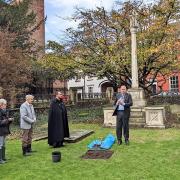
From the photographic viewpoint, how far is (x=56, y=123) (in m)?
11.9

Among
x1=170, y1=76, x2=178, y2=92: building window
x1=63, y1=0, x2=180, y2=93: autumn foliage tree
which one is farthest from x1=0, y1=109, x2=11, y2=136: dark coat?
x1=170, y1=76, x2=178, y2=92: building window

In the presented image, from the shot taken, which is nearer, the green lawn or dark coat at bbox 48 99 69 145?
the green lawn

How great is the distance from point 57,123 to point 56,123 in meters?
0.03

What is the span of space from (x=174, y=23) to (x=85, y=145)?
10889mm

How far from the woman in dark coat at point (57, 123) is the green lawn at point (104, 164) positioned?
32 centimetres

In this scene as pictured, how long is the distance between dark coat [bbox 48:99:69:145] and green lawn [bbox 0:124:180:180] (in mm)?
373

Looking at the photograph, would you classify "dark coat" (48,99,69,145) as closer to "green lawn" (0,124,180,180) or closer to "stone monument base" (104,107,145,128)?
"green lawn" (0,124,180,180)

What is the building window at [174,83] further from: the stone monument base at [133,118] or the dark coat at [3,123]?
the dark coat at [3,123]

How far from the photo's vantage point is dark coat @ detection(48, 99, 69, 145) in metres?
11.8

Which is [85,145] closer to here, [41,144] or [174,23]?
[41,144]

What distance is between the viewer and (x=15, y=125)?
62.1 feet

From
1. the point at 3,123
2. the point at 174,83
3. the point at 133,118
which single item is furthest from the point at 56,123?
the point at 174,83

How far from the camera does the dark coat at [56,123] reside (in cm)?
1184

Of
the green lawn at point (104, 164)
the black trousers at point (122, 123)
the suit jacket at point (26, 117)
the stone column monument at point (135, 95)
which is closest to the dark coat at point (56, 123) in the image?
the green lawn at point (104, 164)
